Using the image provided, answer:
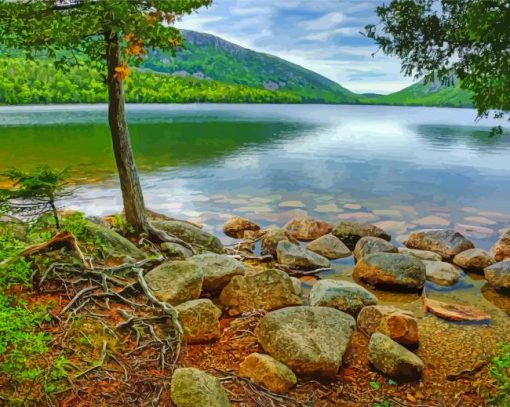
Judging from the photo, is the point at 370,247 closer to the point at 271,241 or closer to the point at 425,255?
the point at 425,255

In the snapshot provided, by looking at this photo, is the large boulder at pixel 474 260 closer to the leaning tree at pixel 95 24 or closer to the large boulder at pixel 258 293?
the large boulder at pixel 258 293

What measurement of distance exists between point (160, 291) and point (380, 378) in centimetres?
357

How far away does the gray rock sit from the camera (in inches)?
419

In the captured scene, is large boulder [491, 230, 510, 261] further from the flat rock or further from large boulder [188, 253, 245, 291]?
large boulder [188, 253, 245, 291]

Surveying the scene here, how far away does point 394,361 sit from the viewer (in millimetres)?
6398

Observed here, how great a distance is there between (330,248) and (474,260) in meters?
Answer: 4.15

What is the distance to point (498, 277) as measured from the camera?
1125cm

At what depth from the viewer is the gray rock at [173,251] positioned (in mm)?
10645

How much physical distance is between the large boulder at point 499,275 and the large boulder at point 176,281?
7940 mm

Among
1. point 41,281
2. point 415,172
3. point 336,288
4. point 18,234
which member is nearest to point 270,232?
point 336,288

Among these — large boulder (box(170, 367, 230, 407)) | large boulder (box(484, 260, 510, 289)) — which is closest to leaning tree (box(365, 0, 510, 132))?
large boulder (box(484, 260, 510, 289))

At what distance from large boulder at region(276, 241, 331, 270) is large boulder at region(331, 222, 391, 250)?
3.07 meters

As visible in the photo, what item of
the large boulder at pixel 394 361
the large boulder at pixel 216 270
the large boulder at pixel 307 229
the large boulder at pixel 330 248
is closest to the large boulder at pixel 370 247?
the large boulder at pixel 330 248

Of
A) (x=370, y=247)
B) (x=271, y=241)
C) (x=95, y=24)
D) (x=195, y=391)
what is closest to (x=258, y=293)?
(x=195, y=391)
